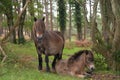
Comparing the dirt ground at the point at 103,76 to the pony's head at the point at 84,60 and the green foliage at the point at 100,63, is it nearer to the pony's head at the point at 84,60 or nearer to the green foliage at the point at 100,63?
the pony's head at the point at 84,60

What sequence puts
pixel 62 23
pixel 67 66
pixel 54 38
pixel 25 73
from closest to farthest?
pixel 25 73
pixel 67 66
pixel 54 38
pixel 62 23

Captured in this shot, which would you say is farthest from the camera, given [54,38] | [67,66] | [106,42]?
[106,42]

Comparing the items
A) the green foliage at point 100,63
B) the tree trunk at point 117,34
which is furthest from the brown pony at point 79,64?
the green foliage at point 100,63

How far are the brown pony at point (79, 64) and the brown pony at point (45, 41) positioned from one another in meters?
0.88

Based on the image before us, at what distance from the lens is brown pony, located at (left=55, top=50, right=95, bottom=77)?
12.7m

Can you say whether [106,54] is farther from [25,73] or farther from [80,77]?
[25,73]

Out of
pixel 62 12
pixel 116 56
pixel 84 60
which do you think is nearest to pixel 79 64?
pixel 84 60

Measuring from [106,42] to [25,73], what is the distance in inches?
199

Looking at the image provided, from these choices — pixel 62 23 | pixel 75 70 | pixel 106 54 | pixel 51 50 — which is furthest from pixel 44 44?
pixel 62 23

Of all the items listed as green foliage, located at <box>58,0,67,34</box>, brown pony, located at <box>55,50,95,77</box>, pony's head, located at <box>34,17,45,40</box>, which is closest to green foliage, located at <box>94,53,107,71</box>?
brown pony, located at <box>55,50,95,77</box>

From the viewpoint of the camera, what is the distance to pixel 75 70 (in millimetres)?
13023

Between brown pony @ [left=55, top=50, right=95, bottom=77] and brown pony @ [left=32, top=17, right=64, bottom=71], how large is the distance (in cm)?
88

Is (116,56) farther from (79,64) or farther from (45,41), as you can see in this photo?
(45,41)

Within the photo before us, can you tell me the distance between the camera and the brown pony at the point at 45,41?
13.0 meters
